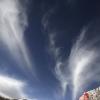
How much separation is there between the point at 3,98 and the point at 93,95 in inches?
2231

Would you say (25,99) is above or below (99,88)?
above

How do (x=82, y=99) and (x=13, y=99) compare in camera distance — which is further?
(x=13, y=99)

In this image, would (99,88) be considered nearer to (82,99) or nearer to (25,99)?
(82,99)

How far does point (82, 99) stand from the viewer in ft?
245

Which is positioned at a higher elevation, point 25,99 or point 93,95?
point 25,99

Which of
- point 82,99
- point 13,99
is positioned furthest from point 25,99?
point 82,99

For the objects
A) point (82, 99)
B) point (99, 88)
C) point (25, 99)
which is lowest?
point (82, 99)

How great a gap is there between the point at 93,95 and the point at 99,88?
4.18 metres

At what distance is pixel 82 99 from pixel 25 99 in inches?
1570

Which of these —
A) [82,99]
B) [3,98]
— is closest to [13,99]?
[3,98]

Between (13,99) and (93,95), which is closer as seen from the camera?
(93,95)

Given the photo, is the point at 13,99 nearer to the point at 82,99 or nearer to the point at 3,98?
the point at 3,98

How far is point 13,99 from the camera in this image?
105 m

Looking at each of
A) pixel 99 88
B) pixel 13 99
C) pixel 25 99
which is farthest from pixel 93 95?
pixel 13 99
